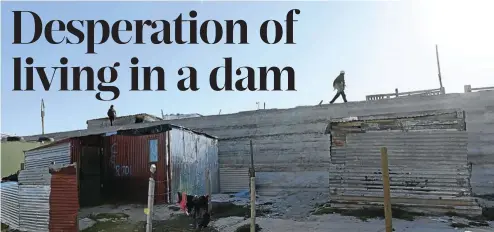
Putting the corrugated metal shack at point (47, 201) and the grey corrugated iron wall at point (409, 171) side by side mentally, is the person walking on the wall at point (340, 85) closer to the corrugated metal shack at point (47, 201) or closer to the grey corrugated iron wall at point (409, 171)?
the grey corrugated iron wall at point (409, 171)

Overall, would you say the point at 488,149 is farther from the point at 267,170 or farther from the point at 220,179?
the point at 220,179

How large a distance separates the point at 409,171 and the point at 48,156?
1139 centimetres

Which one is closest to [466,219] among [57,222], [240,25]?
[240,25]

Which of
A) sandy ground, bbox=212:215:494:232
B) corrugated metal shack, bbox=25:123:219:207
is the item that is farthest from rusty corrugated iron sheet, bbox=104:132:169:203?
sandy ground, bbox=212:215:494:232

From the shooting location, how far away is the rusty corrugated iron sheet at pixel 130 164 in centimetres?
1439

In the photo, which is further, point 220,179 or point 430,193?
point 220,179

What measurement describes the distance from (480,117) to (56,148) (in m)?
16.1

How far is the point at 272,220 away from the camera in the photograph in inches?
427

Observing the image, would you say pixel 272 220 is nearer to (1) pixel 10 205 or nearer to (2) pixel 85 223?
(2) pixel 85 223

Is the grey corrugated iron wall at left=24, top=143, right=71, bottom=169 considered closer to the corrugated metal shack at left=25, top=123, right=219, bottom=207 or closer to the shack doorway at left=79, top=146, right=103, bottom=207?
the corrugated metal shack at left=25, top=123, right=219, bottom=207

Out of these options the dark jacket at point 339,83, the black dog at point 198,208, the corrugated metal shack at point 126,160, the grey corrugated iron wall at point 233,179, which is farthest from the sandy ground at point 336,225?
the dark jacket at point 339,83

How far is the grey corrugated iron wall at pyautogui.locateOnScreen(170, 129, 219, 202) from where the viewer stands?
47.6ft

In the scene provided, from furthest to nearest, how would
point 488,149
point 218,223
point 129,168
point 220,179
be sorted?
point 220,179, point 488,149, point 129,168, point 218,223

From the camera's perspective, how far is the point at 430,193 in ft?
36.1
